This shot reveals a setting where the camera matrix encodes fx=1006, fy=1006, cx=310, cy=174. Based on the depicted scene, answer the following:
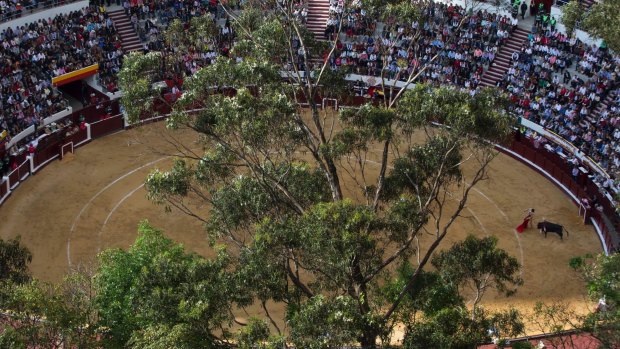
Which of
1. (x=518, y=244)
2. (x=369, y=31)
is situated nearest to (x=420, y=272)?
(x=518, y=244)

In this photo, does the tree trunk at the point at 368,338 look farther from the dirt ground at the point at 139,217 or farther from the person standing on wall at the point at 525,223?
the person standing on wall at the point at 525,223

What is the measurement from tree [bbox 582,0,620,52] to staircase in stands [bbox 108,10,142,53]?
92.4 ft

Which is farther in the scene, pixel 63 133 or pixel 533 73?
pixel 533 73

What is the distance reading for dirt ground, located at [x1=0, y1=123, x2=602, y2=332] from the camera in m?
43.8

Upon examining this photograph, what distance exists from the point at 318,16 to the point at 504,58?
41.4 feet

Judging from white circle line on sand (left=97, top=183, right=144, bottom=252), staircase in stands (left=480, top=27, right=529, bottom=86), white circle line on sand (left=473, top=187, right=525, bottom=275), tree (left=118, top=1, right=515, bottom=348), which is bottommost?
white circle line on sand (left=473, top=187, right=525, bottom=275)

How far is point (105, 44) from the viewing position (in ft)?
198

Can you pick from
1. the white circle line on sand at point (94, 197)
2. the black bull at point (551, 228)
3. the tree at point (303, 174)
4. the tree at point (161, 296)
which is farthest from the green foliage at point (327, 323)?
the black bull at point (551, 228)

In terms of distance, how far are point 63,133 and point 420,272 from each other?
28572 mm

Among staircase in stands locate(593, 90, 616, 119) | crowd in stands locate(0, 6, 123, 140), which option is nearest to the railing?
crowd in stands locate(0, 6, 123, 140)

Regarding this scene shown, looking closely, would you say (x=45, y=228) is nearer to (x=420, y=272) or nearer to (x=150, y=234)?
(x=150, y=234)

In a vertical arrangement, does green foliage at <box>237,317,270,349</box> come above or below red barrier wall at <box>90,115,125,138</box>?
above

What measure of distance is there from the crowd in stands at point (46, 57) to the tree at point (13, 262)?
1978cm

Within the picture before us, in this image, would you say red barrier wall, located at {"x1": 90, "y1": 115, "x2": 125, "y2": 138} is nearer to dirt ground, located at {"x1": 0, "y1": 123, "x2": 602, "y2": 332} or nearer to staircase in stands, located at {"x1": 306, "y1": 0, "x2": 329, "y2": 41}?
dirt ground, located at {"x1": 0, "y1": 123, "x2": 602, "y2": 332}
